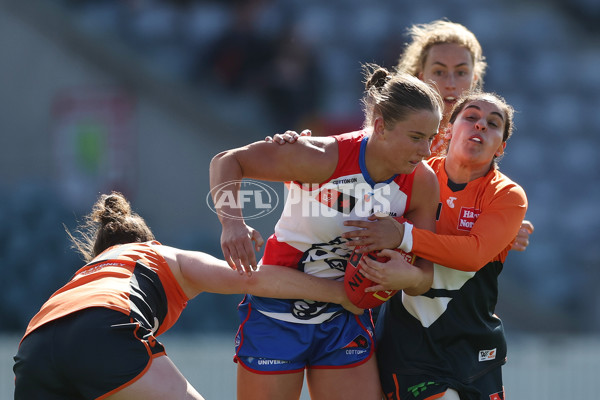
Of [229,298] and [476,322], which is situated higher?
[476,322]

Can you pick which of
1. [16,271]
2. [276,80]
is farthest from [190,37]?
[16,271]

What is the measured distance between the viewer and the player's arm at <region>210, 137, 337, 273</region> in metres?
2.93

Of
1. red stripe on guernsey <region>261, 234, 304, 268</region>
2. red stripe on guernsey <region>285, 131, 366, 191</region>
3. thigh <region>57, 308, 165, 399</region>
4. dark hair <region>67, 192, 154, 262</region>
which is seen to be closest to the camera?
thigh <region>57, 308, 165, 399</region>

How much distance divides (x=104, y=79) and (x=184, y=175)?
4.83ft

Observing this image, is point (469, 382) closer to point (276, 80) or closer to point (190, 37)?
point (276, 80)

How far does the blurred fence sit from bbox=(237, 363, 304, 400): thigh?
239cm

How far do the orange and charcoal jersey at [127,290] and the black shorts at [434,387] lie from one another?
92cm

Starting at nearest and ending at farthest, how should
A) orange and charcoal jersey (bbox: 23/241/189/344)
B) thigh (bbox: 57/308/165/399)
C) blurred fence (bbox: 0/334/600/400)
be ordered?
thigh (bbox: 57/308/165/399)
orange and charcoal jersey (bbox: 23/241/189/344)
blurred fence (bbox: 0/334/600/400)

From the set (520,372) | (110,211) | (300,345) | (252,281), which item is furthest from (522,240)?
(520,372)

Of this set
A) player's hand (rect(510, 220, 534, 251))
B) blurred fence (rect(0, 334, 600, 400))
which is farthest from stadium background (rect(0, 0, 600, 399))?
player's hand (rect(510, 220, 534, 251))

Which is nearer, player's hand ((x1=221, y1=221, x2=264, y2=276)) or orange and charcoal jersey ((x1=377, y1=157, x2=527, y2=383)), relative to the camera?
player's hand ((x1=221, y1=221, x2=264, y2=276))

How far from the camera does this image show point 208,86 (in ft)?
29.2

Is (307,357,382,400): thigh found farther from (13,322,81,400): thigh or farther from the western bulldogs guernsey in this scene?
(13,322,81,400): thigh

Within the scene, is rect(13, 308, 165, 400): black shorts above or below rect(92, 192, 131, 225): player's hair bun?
below
